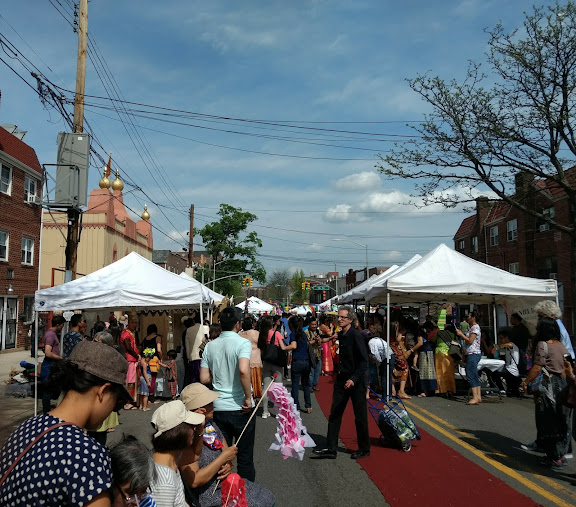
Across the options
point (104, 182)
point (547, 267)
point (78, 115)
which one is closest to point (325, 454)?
point (78, 115)

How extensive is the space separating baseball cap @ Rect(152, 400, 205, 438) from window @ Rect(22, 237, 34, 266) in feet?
86.9

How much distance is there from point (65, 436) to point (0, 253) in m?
25.6

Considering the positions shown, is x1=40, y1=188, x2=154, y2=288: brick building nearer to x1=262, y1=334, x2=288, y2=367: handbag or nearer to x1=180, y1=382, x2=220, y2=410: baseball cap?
x1=262, y1=334, x2=288, y2=367: handbag

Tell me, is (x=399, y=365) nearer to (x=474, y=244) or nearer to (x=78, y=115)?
(x=78, y=115)

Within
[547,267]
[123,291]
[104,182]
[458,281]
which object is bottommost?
[123,291]

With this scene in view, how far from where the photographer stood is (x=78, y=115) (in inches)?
509

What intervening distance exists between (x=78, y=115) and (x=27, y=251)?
16.4m

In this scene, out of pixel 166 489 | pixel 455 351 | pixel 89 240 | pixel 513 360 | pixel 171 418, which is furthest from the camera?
pixel 89 240

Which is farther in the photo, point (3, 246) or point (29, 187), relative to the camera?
point (29, 187)

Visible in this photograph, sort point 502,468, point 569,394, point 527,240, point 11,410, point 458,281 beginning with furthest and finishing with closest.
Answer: point 527,240 < point 458,281 < point 11,410 < point 502,468 < point 569,394

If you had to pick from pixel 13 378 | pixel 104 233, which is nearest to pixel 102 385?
pixel 13 378

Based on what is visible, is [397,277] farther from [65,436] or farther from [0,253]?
[0,253]

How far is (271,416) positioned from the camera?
31.7 feet

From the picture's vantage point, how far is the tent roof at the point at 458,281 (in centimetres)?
1182
